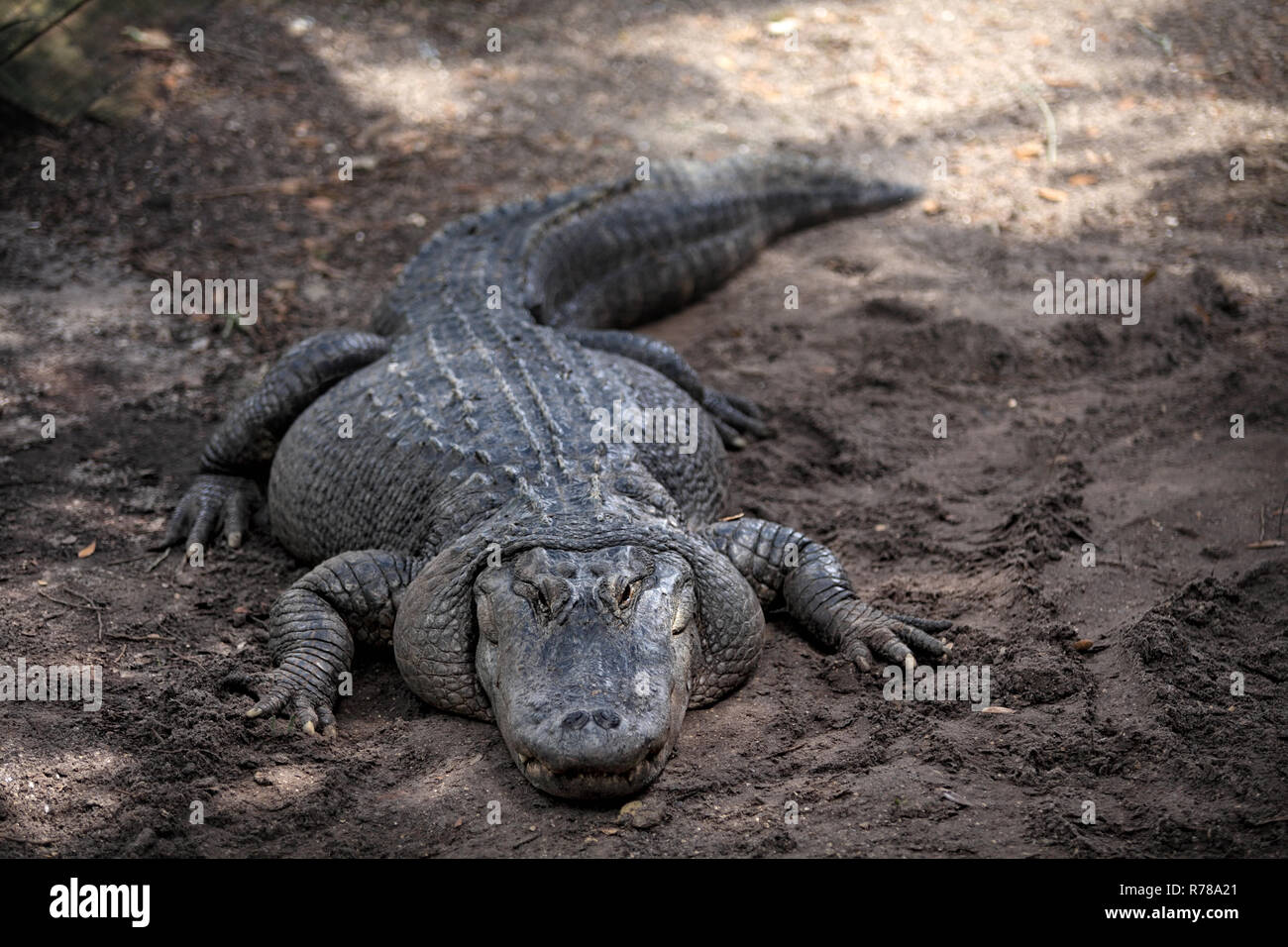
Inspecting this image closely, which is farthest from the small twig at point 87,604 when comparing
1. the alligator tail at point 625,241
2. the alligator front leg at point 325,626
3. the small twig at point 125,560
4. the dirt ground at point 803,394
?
the alligator tail at point 625,241

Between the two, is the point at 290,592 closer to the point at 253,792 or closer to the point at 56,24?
the point at 253,792

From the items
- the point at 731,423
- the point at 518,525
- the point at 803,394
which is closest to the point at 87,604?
the point at 518,525

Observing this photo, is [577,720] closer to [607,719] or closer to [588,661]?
[607,719]

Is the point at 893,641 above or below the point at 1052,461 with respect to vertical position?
below

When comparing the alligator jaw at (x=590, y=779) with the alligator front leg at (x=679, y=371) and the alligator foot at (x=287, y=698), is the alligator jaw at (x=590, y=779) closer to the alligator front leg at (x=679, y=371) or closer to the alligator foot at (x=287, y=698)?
the alligator foot at (x=287, y=698)

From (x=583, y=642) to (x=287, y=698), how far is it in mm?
1262

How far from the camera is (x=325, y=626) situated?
4.41 meters

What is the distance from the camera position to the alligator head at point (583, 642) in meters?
3.39

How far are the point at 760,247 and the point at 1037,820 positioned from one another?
5.32m

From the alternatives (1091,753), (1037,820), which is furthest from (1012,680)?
(1037,820)

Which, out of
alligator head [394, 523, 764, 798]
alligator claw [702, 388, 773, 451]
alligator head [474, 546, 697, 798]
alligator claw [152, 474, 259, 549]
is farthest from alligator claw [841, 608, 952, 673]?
alligator claw [152, 474, 259, 549]

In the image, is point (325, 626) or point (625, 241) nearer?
point (325, 626)

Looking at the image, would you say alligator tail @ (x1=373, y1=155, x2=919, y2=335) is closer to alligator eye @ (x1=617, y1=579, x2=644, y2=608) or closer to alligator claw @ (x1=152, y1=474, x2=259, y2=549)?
alligator claw @ (x1=152, y1=474, x2=259, y2=549)
